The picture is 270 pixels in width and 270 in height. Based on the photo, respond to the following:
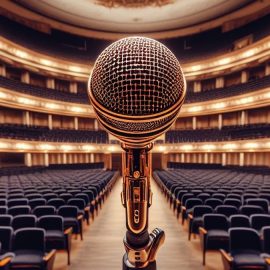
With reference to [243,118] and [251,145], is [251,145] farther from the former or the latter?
[243,118]

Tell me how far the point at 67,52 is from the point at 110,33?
473 cm

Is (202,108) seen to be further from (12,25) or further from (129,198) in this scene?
(129,198)

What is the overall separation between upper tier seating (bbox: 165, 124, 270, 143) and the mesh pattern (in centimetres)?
1746

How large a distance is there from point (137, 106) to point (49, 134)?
67.8 feet

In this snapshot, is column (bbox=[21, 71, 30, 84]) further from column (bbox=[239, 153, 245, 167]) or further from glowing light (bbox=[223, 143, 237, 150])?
column (bbox=[239, 153, 245, 167])

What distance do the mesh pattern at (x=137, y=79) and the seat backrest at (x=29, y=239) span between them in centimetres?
377

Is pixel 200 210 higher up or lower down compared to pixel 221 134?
lower down

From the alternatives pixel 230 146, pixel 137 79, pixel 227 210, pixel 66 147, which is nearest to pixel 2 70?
pixel 66 147

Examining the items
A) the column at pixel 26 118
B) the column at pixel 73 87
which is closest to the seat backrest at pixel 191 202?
the column at pixel 26 118

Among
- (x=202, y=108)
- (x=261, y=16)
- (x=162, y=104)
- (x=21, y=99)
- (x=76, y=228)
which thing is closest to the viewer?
(x=162, y=104)

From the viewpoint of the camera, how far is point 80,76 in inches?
861

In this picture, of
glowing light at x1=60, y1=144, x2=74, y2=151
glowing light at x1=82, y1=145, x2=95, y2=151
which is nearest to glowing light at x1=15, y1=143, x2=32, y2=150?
glowing light at x1=60, y1=144, x2=74, y2=151

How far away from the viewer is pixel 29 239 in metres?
3.74

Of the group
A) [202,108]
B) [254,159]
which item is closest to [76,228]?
[254,159]
